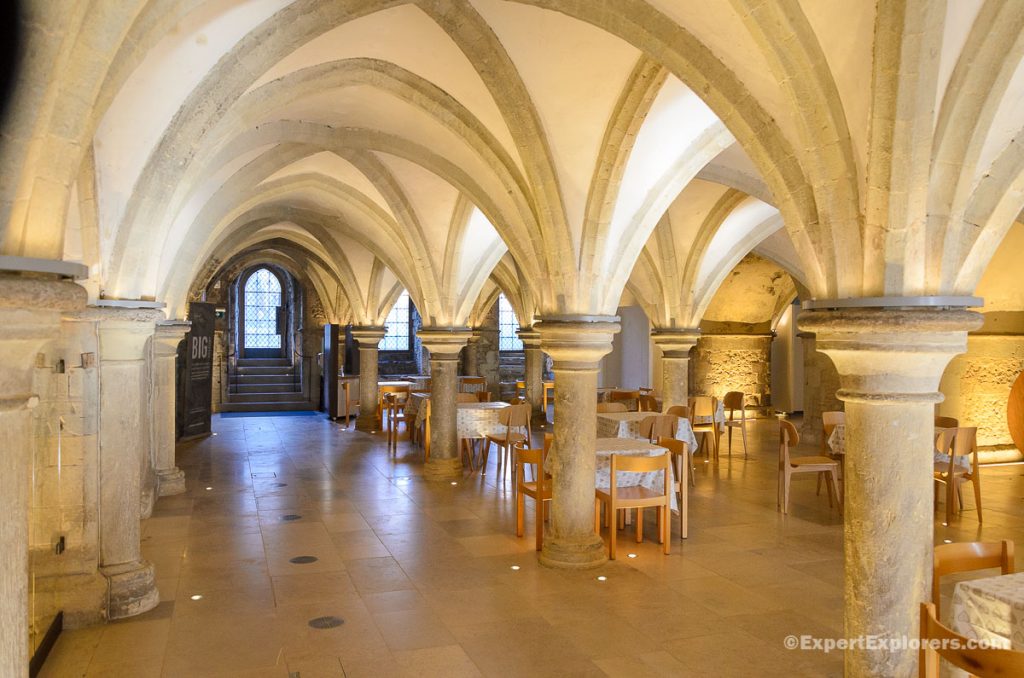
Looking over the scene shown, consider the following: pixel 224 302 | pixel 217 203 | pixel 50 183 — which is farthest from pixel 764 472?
pixel 224 302

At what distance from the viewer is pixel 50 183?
2008 mm

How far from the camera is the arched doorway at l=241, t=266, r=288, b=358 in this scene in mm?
20656

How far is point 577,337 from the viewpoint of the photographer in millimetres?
5367

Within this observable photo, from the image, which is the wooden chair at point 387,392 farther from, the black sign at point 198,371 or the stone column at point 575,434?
the stone column at point 575,434

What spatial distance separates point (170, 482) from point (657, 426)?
4983 millimetres

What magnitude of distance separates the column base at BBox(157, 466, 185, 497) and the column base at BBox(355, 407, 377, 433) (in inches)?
194

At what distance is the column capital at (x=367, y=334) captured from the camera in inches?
521

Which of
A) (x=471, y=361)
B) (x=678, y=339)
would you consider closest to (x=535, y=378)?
(x=678, y=339)

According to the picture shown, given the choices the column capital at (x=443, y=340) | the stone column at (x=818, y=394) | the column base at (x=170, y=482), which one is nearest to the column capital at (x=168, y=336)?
the column base at (x=170, y=482)

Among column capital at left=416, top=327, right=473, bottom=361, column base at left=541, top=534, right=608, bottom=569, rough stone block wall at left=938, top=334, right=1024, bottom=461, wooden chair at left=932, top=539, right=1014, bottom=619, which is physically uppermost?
column capital at left=416, top=327, right=473, bottom=361

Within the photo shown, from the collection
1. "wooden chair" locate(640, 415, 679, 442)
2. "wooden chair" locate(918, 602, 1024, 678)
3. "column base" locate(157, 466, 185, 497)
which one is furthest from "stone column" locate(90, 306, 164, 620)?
"wooden chair" locate(640, 415, 679, 442)

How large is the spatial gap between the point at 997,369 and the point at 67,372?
10201 mm

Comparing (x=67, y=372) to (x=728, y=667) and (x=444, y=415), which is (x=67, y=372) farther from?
(x=444, y=415)

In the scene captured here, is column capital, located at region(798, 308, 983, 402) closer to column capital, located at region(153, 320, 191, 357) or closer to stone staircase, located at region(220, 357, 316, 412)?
column capital, located at region(153, 320, 191, 357)
